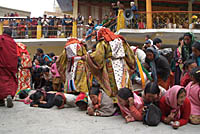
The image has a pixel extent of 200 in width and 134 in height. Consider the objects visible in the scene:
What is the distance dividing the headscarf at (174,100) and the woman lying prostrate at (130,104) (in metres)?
0.42

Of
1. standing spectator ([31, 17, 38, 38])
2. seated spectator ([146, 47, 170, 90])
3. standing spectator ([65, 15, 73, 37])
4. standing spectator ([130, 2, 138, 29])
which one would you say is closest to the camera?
seated spectator ([146, 47, 170, 90])

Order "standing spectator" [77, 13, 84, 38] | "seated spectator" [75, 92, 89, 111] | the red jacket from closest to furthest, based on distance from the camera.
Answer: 1. the red jacket
2. "seated spectator" [75, 92, 89, 111]
3. "standing spectator" [77, 13, 84, 38]

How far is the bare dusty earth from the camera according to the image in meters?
2.96

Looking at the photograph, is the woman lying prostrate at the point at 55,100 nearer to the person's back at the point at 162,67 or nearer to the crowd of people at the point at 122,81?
the crowd of people at the point at 122,81

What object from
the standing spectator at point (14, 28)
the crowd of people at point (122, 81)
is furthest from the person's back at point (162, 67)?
the standing spectator at point (14, 28)

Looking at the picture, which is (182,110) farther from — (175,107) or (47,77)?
(47,77)

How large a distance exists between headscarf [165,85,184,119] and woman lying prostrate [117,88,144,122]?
0.42 m

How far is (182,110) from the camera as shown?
3.10 metres

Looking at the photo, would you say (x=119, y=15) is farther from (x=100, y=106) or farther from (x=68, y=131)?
(x=68, y=131)

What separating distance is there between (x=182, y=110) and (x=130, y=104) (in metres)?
0.72

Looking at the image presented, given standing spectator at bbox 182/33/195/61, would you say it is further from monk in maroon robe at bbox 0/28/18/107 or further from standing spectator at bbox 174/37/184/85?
monk in maroon robe at bbox 0/28/18/107

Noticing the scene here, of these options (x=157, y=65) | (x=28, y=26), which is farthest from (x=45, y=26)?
(x=157, y=65)

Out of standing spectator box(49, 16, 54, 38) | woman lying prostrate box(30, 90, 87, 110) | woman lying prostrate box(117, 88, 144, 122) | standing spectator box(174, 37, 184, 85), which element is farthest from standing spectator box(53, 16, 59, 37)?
woman lying prostrate box(117, 88, 144, 122)

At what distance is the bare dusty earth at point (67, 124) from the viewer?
116 inches
